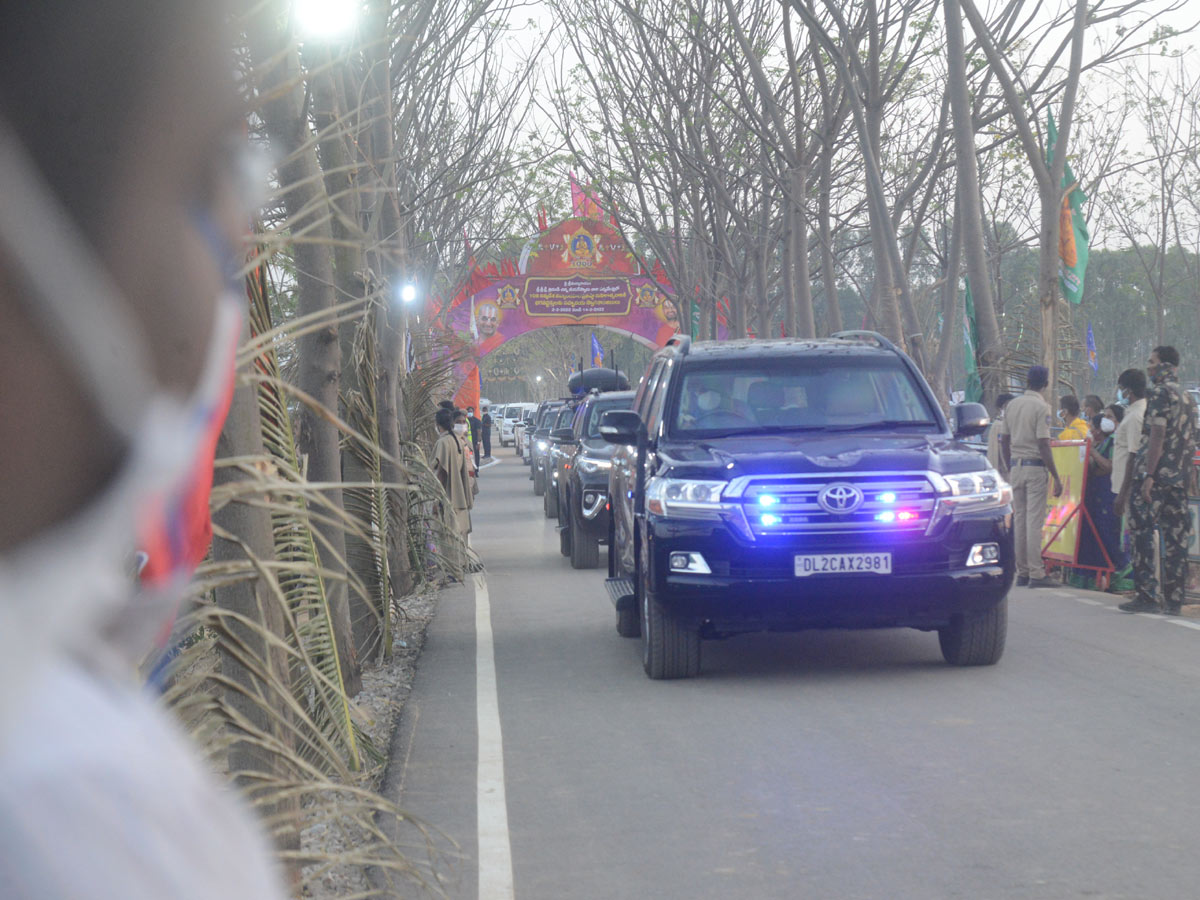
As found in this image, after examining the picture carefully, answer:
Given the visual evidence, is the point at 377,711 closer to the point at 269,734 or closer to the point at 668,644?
the point at 668,644

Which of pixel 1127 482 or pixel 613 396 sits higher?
pixel 613 396

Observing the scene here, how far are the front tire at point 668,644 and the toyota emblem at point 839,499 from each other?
3.56 ft

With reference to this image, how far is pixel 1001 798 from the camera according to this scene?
5.90 metres

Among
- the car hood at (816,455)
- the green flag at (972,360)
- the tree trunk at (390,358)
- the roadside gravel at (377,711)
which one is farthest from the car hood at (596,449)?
the car hood at (816,455)

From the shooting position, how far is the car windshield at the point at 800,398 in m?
9.45

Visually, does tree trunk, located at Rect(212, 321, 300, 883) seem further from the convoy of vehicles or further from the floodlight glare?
the convoy of vehicles

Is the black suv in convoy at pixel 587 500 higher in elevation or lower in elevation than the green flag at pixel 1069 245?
lower

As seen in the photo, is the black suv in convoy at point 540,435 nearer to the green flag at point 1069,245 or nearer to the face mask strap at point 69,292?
the green flag at point 1069,245

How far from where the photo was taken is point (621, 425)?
938 cm

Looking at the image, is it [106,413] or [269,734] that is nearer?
[106,413]

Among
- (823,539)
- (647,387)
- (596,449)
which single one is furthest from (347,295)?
(596,449)

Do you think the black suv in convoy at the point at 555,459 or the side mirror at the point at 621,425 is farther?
the black suv in convoy at the point at 555,459

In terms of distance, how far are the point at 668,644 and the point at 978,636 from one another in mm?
1885

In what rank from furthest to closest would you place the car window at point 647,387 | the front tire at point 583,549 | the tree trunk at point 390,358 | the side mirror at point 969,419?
the front tire at point 583,549
the tree trunk at point 390,358
the car window at point 647,387
the side mirror at point 969,419
